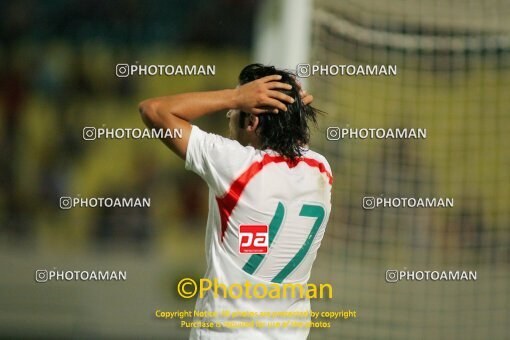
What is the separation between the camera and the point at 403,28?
2.92 meters

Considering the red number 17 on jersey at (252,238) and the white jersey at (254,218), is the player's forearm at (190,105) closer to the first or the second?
the white jersey at (254,218)

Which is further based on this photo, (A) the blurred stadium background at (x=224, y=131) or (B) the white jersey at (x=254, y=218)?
(A) the blurred stadium background at (x=224, y=131)

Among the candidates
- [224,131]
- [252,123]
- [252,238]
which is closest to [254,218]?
[252,238]

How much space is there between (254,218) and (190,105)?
0.85 feet

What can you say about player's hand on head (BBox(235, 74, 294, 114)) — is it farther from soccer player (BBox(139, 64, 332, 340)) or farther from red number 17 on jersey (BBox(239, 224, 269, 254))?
red number 17 on jersey (BBox(239, 224, 269, 254))

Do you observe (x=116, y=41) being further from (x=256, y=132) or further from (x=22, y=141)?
(x=256, y=132)

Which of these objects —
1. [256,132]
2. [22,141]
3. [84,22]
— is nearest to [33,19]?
[84,22]

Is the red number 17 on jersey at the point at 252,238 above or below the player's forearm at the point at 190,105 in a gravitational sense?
below

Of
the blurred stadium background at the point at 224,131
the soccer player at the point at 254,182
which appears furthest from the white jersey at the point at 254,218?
the blurred stadium background at the point at 224,131

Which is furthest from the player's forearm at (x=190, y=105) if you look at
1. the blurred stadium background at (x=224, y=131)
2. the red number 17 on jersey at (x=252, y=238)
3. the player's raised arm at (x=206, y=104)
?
the blurred stadium background at (x=224, y=131)

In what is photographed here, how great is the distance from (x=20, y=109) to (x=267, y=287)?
11.9 ft

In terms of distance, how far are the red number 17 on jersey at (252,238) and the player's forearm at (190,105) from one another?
0.24m

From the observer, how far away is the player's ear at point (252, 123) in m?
1.55

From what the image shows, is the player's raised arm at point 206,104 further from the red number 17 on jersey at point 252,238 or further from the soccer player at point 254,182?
the red number 17 on jersey at point 252,238
